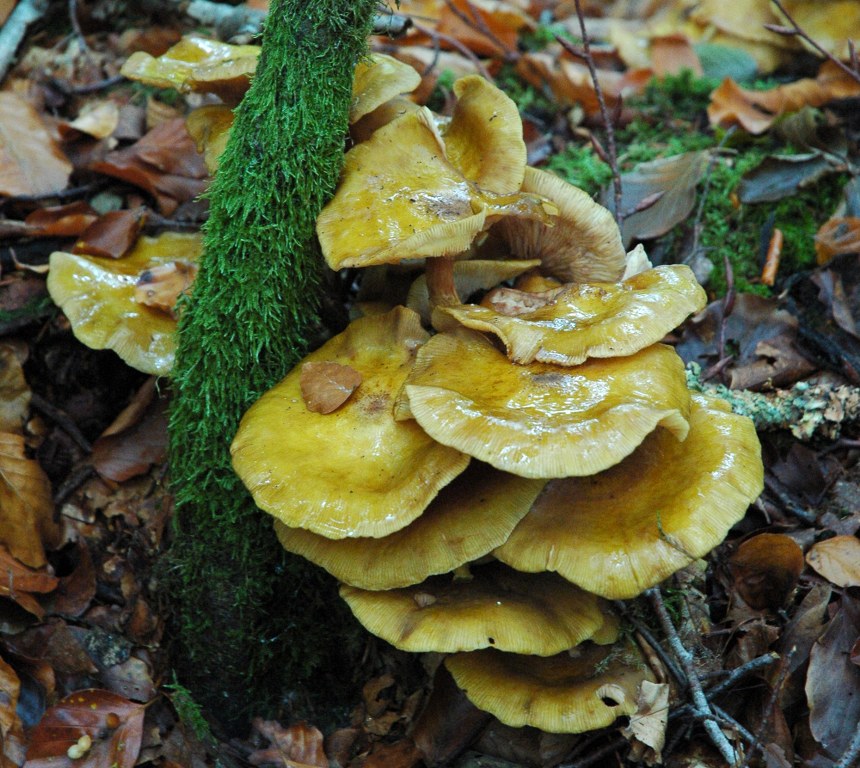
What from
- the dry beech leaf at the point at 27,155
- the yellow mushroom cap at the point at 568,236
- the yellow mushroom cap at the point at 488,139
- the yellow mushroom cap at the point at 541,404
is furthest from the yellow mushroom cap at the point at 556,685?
the dry beech leaf at the point at 27,155

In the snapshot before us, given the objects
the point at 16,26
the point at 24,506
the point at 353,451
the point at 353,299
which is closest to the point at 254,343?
the point at 353,451

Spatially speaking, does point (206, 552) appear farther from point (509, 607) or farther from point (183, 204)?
point (183, 204)

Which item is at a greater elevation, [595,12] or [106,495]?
[595,12]

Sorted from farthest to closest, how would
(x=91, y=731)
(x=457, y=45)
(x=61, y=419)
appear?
(x=457, y=45) < (x=61, y=419) < (x=91, y=731)

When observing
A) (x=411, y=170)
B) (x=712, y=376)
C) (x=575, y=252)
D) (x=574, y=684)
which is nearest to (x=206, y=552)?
(x=574, y=684)

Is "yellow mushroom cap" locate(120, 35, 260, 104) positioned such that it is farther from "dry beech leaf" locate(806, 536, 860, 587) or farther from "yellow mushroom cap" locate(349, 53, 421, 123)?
"dry beech leaf" locate(806, 536, 860, 587)

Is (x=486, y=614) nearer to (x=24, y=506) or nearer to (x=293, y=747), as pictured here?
(x=293, y=747)
